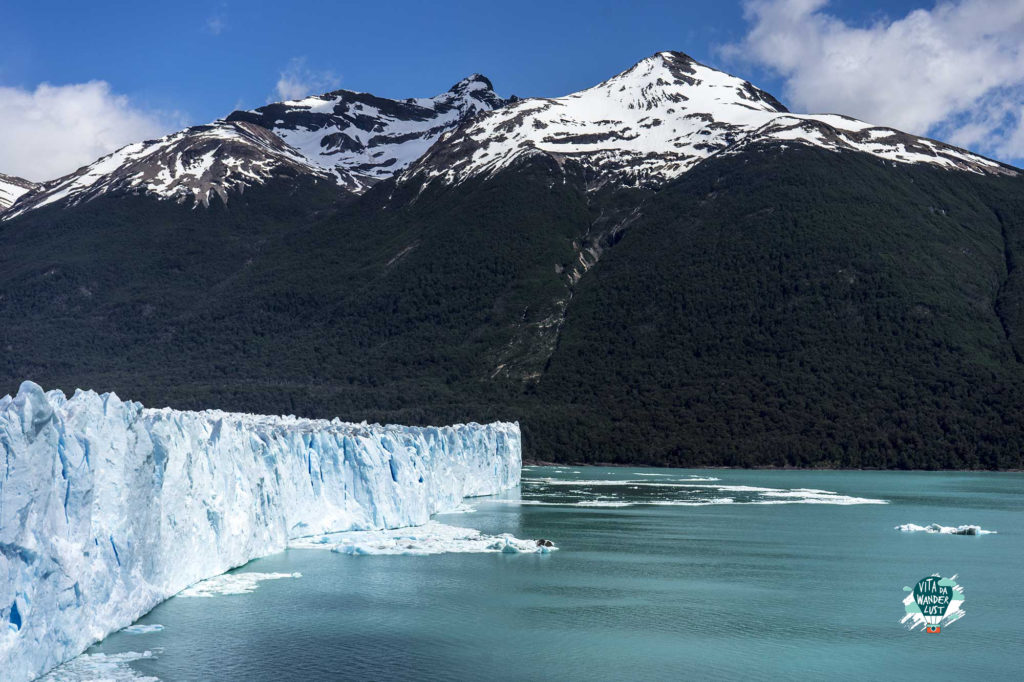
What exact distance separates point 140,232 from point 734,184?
93.0 m

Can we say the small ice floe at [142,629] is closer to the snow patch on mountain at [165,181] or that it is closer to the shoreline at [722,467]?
the shoreline at [722,467]

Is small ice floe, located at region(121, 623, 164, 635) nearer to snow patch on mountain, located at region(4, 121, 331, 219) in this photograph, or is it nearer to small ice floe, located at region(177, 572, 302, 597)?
small ice floe, located at region(177, 572, 302, 597)

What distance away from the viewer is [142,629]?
23.0 metres

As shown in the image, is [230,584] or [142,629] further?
[230,584]

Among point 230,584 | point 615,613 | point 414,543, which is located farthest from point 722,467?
point 230,584

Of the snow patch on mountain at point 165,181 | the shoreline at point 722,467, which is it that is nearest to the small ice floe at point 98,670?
the shoreline at point 722,467

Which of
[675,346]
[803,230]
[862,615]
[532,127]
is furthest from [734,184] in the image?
[862,615]

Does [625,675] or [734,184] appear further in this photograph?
[734,184]

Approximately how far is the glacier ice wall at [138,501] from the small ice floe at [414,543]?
105cm

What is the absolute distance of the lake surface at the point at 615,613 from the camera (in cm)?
2192

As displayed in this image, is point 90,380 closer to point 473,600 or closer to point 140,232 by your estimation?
point 140,232

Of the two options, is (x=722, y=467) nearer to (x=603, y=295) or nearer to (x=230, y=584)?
(x=603, y=295)

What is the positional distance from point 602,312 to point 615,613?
308 feet

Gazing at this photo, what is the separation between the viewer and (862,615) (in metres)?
27.6
